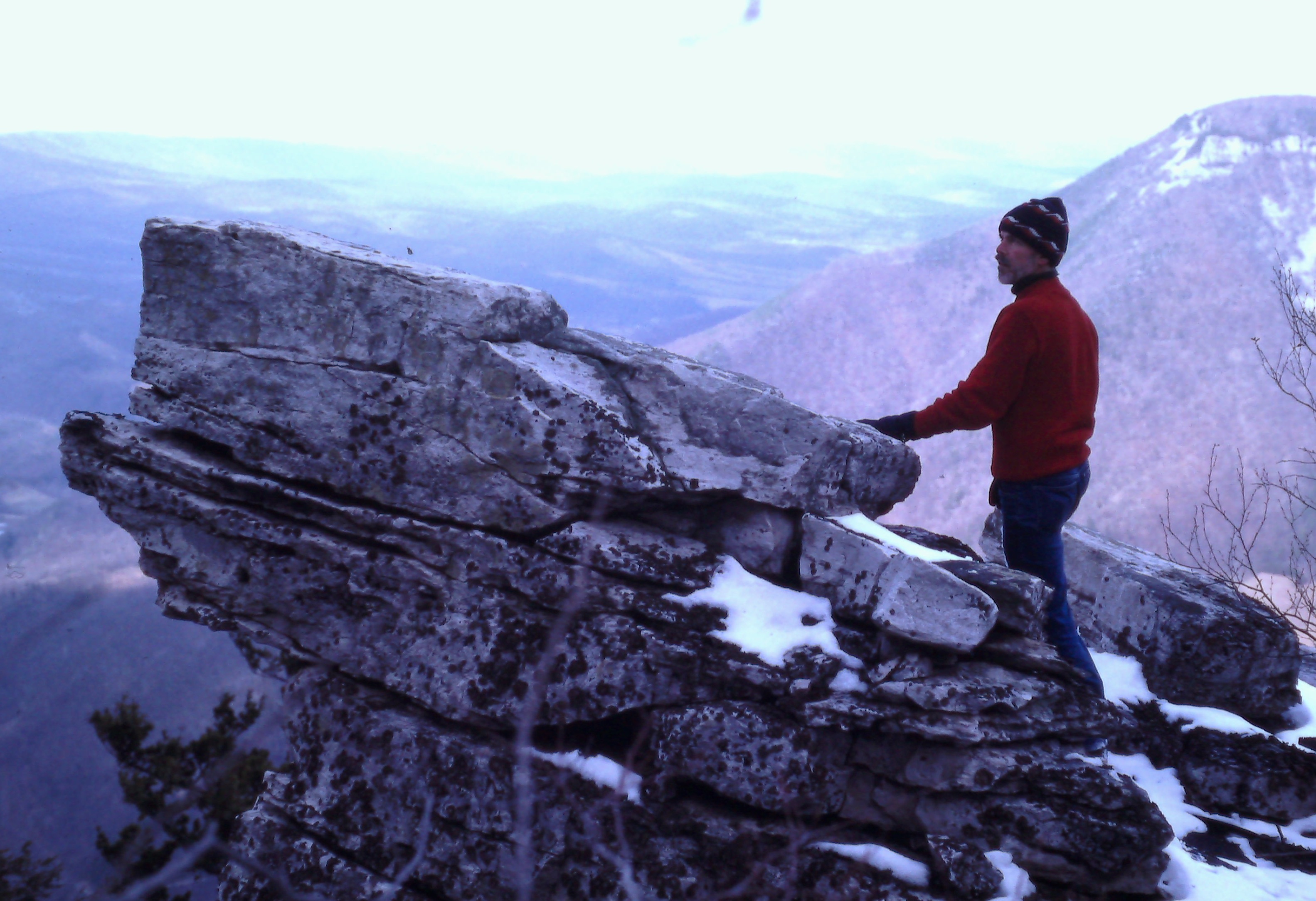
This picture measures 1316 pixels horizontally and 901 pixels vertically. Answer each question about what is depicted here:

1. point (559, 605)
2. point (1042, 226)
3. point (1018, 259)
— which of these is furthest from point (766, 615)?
point (1042, 226)

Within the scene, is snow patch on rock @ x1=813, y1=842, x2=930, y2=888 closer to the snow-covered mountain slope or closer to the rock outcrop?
the rock outcrop

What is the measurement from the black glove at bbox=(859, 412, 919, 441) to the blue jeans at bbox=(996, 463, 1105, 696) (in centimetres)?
63

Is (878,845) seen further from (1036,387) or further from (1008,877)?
(1036,387)

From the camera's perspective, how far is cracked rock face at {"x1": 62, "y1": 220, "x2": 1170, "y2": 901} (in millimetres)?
4492

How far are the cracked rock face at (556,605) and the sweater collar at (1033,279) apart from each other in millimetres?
1290

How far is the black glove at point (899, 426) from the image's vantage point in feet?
16.4

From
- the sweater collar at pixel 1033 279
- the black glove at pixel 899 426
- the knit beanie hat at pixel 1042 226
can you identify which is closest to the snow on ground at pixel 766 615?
the black glove at pixel 899 426

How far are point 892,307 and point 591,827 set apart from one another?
3848 centimetres

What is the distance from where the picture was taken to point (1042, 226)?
4.55 meters

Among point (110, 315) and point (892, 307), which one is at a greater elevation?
point (892, 307)

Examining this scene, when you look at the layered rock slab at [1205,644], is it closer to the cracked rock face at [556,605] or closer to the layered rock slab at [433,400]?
the cracked rock face at [556,605]

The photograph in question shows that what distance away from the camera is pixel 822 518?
496 centimetres

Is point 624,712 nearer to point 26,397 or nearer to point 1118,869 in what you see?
point 1118,869

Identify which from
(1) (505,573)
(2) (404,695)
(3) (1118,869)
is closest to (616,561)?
(1) (505,573)
